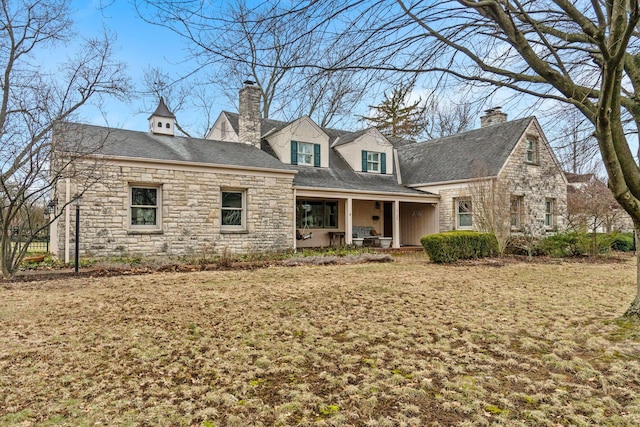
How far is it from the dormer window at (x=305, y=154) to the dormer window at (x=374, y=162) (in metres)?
2.55

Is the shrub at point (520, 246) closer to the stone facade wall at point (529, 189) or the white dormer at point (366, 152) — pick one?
the stone facade wall at point (529, 189)

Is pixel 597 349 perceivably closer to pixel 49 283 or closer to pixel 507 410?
pixel 507 410

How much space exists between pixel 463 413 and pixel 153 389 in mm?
2301

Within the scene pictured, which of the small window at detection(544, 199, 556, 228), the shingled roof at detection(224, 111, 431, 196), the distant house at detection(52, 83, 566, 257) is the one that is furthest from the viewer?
the small window at detection(544, 199, 556, 228)

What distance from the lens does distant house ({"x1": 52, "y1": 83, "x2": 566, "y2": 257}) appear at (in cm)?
1197

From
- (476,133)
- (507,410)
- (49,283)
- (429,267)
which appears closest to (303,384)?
(507,410)

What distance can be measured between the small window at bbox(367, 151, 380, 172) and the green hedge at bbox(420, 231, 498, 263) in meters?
7.39

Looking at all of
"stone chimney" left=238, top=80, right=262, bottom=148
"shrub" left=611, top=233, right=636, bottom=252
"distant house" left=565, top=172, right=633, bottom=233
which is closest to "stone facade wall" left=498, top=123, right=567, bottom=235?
"distant house" left=565, top=172, right=633, bottom=233

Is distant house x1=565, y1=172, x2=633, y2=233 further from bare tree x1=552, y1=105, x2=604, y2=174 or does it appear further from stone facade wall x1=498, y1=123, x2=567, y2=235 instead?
bare tree x1=552, y1=105, x2=604, y2=174

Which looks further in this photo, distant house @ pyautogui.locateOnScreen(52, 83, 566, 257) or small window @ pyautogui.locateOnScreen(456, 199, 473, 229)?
small window @ pyautogui.locateOnScreen(456, 199, 473, 229)

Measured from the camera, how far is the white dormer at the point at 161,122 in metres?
15.0

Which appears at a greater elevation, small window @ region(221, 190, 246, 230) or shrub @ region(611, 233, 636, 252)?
small window @ region(221, 190, 246, 230)

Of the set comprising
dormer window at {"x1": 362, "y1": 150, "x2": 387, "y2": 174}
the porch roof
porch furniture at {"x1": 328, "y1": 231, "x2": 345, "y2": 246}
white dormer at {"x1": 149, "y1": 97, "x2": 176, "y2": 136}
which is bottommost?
porch furniture at {"x1": 328, "y1": 231, "x2": 345, "y2": 246}

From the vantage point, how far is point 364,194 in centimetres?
1647
